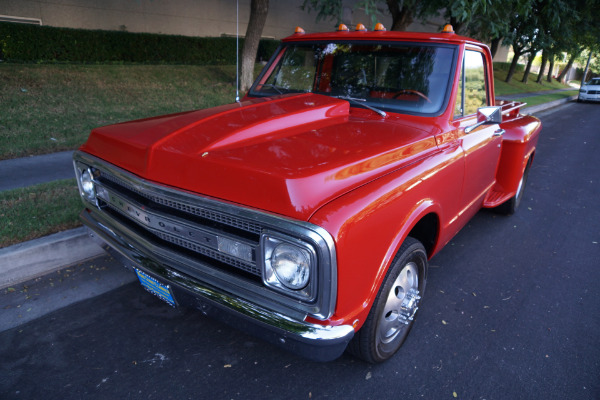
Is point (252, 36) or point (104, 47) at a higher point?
point (252, 36)

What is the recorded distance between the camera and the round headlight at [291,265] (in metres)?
1.84

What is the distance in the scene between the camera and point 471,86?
11.5ft

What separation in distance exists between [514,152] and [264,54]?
13230 mm

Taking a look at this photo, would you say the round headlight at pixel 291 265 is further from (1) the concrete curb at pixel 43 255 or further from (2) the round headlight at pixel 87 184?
(1) the concrete curb at pixel 43 255

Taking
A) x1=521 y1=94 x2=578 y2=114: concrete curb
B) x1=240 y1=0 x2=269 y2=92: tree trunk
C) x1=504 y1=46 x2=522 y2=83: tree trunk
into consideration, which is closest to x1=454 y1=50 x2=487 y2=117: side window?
x1=240 y1=0 x2=269 y2=92: tree trunk

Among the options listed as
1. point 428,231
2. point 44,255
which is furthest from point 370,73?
point 44,255

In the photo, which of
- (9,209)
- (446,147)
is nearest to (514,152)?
(446,147)

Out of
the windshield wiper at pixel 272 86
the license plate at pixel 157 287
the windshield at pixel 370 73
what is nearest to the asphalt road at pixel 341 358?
the license plate at pixel 157 287

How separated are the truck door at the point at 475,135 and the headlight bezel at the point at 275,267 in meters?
1.89

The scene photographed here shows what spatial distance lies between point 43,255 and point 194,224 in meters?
2.06

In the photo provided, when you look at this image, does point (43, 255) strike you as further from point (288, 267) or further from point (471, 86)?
point (471, 86)

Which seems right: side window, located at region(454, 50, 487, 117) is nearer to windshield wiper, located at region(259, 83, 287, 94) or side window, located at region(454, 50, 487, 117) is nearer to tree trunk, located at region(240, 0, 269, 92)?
windshield wiper, located at region(259, 83, 287, 94)

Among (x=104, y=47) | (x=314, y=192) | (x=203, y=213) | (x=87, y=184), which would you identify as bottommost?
(x=87, y=184)

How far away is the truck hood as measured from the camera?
1938mm
